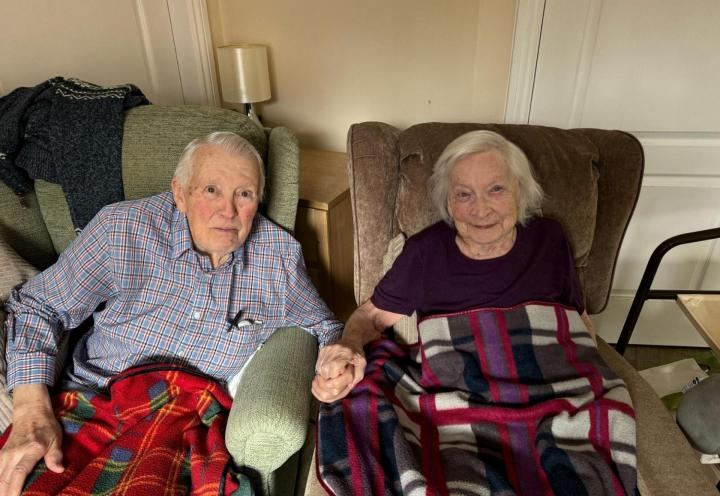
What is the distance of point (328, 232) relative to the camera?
1630 mm

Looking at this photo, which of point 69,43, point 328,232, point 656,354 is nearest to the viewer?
point 328,232

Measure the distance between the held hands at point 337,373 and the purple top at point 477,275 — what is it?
21 centimetres

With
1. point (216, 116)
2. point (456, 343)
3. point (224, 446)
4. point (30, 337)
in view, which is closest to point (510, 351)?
point (456, 343)

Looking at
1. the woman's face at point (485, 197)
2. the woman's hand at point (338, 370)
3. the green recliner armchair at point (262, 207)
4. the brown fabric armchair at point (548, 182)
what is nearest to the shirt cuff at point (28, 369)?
the green recliner armchair at point (262, 207)

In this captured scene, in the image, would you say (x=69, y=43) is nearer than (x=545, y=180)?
No

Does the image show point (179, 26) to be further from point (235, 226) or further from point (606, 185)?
point (606, 185)

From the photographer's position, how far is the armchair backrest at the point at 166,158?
4.26ft

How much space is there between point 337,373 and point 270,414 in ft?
0.53

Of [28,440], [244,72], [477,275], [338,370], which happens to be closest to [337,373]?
[338,370]

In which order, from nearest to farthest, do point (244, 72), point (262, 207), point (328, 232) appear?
point (262, 207) < point (328, 232) < point (244, 72)

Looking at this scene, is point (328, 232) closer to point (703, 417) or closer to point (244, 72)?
point (244, 72)

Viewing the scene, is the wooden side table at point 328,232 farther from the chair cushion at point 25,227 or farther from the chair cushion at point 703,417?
the chair cushion at point 703,417

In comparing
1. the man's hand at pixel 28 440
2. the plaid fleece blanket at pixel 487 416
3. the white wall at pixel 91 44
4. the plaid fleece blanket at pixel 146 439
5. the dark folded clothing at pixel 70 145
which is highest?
the white wall at pixel 91 44

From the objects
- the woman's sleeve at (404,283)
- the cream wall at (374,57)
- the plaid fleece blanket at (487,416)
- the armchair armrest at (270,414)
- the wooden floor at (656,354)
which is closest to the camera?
the plaid fleece blanket at (487,416)
